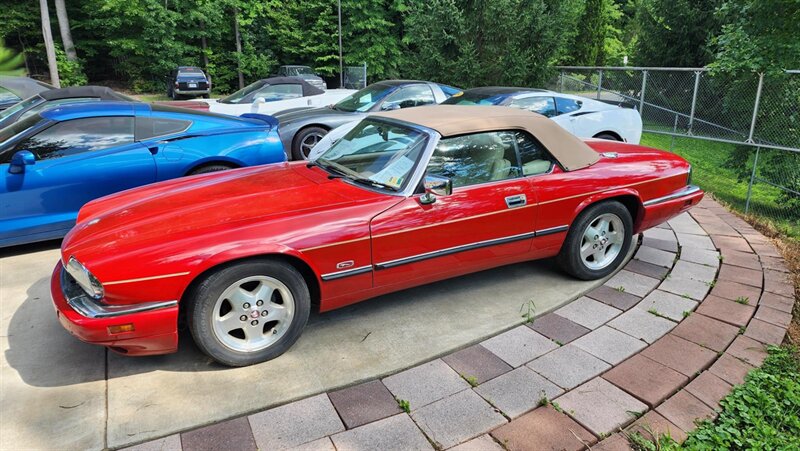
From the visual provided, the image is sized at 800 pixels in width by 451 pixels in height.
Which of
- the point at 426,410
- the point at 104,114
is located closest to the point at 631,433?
the point at 426,410

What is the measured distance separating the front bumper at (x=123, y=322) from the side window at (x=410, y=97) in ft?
21.2

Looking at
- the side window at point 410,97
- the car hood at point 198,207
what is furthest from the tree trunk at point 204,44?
the car hood at point 198,207

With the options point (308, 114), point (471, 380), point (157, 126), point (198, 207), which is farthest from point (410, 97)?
point (471, 380)

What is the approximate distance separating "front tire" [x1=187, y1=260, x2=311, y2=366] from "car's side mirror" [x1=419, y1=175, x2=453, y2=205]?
37.8 inches

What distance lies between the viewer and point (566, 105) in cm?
795

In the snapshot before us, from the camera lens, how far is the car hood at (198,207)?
109 inches

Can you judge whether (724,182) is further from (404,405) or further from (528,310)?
(404,405)

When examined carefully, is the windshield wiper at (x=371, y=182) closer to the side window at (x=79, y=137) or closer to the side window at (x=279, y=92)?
the side window at (x=79, y=137)

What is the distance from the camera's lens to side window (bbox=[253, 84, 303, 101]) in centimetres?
1034

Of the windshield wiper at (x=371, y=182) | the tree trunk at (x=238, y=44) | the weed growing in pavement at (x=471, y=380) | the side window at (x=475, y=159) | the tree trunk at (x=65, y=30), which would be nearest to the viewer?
the weed growing in pavement at (x=471, y=380)

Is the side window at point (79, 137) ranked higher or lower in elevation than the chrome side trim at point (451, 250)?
higher

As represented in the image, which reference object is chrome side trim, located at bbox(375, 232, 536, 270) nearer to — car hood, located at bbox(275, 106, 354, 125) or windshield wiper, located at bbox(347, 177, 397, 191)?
windshield wiper, located at bbox(347, 177, 397, 191)

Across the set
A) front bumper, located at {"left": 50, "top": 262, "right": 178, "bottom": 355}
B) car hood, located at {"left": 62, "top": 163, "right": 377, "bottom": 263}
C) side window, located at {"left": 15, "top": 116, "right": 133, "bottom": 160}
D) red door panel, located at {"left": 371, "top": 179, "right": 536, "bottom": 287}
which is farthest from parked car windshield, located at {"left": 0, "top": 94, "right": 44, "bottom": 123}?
red door panel, located at {"left": 371, "top": 179, "right": 536, "bottom": 287}

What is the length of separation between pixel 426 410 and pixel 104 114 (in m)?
4.53
